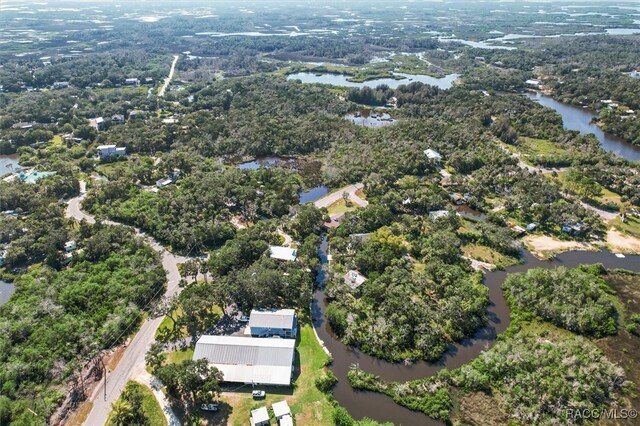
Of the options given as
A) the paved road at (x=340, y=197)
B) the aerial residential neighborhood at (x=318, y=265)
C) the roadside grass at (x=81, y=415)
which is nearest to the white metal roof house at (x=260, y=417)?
the aerial residential neighborhood at (x=318, y=265)

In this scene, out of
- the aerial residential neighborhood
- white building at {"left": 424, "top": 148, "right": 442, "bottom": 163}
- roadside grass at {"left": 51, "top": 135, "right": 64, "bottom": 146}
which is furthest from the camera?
roadside grass at {"left": 51, "top": 135, "right": 64, "bottom": 146}

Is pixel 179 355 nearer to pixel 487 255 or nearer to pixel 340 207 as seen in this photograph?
pixel 340 207

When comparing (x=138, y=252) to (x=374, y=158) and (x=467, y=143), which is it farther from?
(x=467, y=143)

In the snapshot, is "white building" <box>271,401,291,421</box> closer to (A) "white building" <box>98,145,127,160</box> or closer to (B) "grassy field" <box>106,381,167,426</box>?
(B) "grassy field" <box>106,381,167,426</box>

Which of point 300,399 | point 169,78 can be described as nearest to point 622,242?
point 300,399

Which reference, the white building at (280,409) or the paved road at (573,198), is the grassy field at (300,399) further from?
the paved road at (573,198)

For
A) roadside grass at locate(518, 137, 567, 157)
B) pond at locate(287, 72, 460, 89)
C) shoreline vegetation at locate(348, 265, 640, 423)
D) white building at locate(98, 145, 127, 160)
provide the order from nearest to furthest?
shoreline vegetation at locate(348, 265, 640, 423) < white building at locate(98, 145, 127, 160) < roadside grass at locate(518, 137, 567, 157) < pond at locate(287, 72, 460, 89)

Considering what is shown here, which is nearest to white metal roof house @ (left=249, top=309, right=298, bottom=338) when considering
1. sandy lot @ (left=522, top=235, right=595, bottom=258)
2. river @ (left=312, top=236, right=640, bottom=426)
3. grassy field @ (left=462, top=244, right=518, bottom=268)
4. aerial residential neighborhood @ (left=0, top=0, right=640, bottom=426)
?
aerial residential neighborhood @ (left=0, top=0, right=640, bottom=426)
